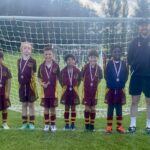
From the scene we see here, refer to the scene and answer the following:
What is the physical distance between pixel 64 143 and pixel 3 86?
5.35ft

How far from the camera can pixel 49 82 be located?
766 cm

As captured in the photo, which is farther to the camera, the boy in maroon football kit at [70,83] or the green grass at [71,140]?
the boy in maroon football kit at [70,83]

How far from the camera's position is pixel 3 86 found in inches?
307

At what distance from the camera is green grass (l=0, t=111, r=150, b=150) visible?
22.6 ft

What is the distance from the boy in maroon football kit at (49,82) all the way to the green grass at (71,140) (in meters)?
0.42

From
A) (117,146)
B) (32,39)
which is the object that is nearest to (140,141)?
(117,146)

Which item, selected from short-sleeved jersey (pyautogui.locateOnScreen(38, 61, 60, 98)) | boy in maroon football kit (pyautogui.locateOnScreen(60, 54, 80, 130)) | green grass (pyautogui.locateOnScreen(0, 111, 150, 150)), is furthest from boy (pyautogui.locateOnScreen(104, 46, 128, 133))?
short-sleeved jersey (pyautogui.locateOnScreen(38, 61, 60, 98))

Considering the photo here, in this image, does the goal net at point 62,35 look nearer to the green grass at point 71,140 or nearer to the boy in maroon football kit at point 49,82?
the boy in maroon football kit at point 49,82

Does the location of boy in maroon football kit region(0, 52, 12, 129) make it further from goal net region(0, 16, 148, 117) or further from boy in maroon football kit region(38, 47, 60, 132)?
goal net region(0, 16, 148, 117)

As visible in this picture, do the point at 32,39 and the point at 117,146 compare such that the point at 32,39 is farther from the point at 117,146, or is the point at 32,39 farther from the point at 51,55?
the point at 117,146

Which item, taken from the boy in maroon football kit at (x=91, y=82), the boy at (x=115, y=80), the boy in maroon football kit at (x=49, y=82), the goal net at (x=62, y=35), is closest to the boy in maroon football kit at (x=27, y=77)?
the boy in maroon football kit at (x=49, y=82)

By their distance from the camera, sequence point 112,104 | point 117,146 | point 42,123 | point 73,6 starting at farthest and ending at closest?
point 73,6, point 42,123, point 112,104, point 117,146

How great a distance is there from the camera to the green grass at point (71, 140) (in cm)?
688

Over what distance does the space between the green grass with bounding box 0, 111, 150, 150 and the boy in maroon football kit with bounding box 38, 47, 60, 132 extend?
422 mm
